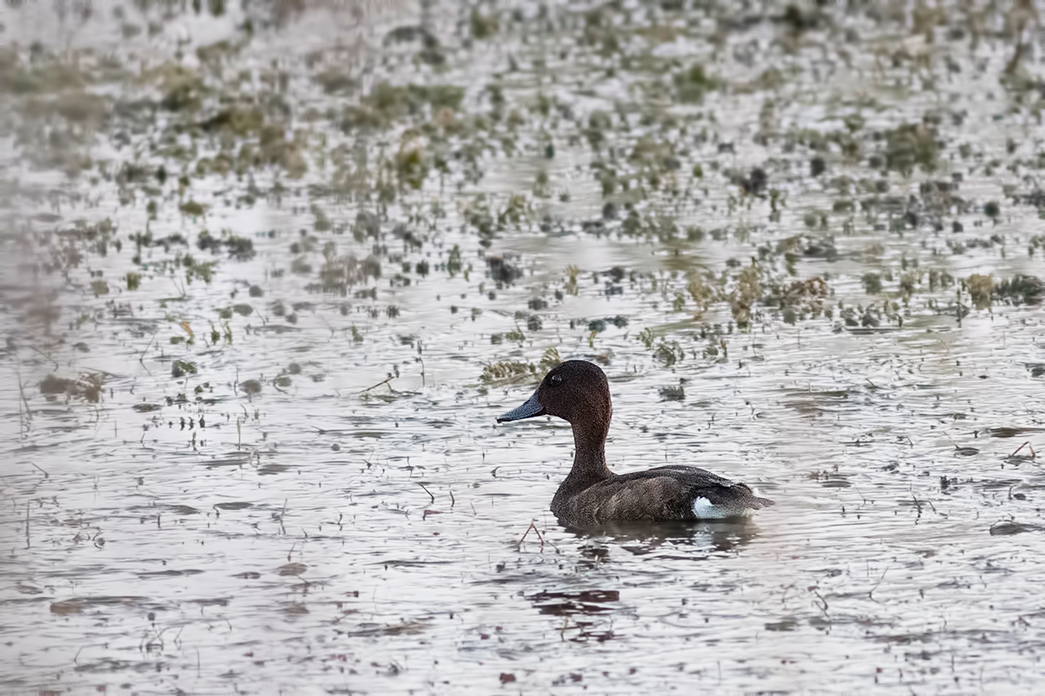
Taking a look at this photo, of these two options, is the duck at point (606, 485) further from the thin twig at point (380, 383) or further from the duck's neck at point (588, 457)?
the thin twig at point (380, 383)

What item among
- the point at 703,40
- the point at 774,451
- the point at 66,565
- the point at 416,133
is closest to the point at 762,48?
the point at 703,40

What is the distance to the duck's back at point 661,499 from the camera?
32.6 ft

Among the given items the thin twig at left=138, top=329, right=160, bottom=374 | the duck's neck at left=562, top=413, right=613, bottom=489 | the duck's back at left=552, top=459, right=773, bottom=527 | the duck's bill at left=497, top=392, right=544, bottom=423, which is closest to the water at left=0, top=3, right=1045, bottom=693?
the thin twig at left=138, top=329, right=160, bottom=374

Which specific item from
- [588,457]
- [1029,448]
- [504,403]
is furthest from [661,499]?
[504,403]

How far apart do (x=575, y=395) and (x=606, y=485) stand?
0.73 meters

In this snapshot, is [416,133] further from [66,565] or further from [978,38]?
[66,565]

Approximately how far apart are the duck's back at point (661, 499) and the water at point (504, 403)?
0.54 feet

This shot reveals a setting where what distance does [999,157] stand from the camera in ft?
74.9

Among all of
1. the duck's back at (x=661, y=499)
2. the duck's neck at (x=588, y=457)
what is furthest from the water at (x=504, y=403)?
the duck's neck at (x=588, y=457)

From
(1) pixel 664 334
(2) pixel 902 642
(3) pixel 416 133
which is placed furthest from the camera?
(3) pixel 416 133

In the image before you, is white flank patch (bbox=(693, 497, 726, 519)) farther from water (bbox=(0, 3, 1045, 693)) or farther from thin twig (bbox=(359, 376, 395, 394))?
thin twig (bbox=(359, 376, 395, 394))

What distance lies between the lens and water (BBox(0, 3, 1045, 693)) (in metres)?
8.04

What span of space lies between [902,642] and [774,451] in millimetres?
3698

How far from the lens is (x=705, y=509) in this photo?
10.0 meters
